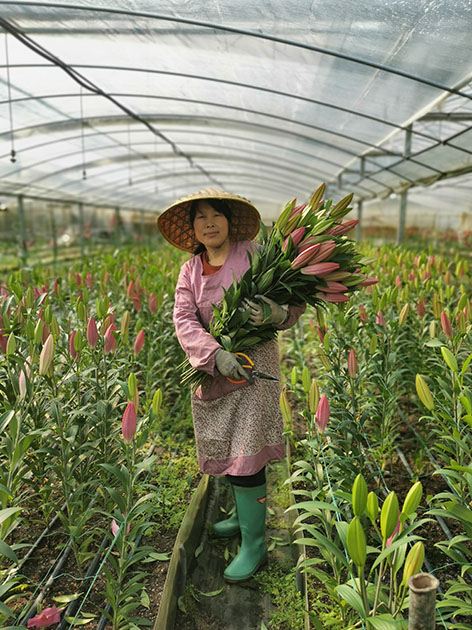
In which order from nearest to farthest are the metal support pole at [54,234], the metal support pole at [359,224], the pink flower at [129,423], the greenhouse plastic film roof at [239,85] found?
1. the pink flower at [129,423]
2. the greenhouse plastic film roof at [239,85]
3. the metal support pole at [54,234]
4. the metal support pole at [359,224]

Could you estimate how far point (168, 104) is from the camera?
21.4 ft

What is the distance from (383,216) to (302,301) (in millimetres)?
10831

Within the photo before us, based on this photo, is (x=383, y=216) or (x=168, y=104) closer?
(x=168, y=104)

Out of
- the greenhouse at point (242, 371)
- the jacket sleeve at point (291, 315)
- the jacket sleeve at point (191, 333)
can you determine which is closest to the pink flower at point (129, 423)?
the greenhouse at point (242, 371)

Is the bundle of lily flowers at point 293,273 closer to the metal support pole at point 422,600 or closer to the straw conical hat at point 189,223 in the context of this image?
the straw conical hat at point 189,223

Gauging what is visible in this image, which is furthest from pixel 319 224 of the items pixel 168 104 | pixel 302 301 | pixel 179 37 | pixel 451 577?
pixel 168 104

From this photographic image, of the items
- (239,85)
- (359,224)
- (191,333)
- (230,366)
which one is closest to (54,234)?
(239,85)

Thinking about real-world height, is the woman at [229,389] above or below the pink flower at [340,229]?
below

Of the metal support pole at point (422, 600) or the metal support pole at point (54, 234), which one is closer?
the metal support pole at point (422, 600)

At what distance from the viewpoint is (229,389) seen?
1.91 metres

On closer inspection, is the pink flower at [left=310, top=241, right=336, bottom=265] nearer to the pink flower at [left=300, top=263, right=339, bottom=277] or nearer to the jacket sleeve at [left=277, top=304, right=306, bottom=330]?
the pink flower at [left=300, top=263, right=339, bottom=277]

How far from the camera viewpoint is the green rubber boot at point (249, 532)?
1921mm

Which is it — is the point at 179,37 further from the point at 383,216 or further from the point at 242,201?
the point at 383,216

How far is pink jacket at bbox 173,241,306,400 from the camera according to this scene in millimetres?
1841
